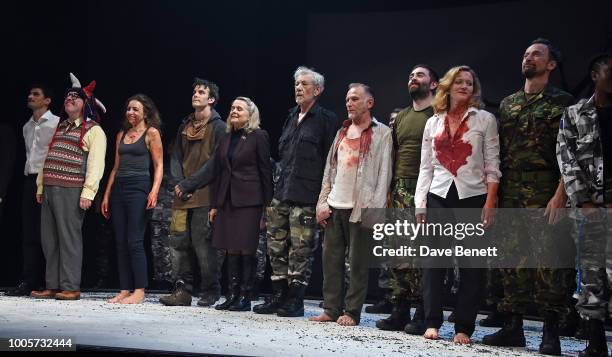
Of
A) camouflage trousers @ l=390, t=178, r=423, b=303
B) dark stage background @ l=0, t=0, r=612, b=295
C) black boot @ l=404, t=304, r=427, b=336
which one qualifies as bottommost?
black boot @ l=404, t=304, r=427, b=336

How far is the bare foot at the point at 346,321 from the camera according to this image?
482cm

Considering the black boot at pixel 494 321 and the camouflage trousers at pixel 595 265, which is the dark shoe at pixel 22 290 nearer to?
the black boot at pixel 494 321

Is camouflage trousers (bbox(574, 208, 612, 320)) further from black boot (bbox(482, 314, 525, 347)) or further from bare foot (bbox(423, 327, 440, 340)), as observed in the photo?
bare foot (bbox(423, 327, 440, 340))

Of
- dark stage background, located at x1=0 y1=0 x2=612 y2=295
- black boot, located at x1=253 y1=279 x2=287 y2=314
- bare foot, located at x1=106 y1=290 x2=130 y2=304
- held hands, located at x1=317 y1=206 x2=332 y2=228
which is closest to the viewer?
held hands, located at x1=317 y1=206 x2=332 y2=228

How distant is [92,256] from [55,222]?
1438 millimetres

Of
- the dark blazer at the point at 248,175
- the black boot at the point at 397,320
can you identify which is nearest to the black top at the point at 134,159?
the dark blazer at the point at 248,175

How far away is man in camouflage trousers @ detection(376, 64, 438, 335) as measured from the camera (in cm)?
468

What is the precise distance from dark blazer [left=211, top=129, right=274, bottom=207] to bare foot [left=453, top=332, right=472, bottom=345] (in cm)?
178

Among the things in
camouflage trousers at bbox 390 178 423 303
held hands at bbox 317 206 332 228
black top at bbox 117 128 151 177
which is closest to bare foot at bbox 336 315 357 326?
camouflage trousers at bbox 390 178 423 303

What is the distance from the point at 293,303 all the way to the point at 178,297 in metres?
0.97

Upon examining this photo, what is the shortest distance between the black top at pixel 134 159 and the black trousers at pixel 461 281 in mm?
2382

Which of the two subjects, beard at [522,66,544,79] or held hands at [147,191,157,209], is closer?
beard at [522,66,544,79]

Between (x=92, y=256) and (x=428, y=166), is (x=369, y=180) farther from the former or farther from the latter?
(x=92, y=256)

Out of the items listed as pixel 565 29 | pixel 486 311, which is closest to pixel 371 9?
pixel 565 29
